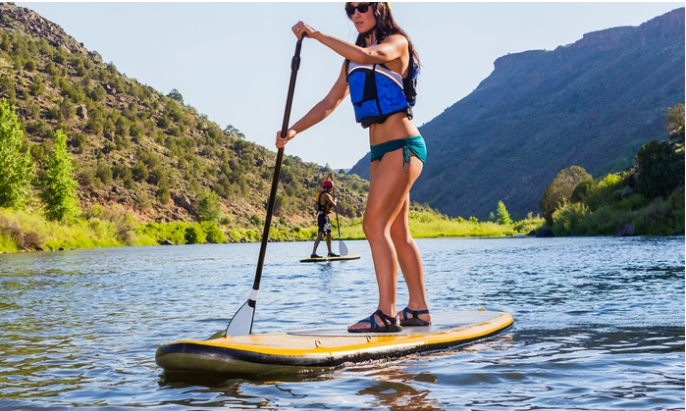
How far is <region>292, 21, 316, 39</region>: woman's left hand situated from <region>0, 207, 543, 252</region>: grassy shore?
106 feet

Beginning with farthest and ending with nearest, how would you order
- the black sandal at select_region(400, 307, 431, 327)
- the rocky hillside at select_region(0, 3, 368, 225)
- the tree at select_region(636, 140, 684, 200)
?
the rocky hillside at select_region(0, 3, 368, 225) < the tree at select_region(636, 140, 684, 200) < the black sandal at select_region(400, 307, 431, 327)

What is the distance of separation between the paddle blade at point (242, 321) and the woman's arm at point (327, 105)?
138cm

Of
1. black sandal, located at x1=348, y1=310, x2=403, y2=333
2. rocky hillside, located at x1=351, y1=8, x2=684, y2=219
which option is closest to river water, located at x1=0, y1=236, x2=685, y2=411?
black sandal, located at x1=348, y1=310, x2=403, y2=333

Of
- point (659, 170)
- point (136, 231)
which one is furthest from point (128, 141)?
point (659, 170)

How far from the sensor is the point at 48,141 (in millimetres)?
63812

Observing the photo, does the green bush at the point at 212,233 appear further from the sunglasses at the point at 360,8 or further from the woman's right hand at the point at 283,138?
the woman's right hand at the point at 283,138

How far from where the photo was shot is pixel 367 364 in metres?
5.88

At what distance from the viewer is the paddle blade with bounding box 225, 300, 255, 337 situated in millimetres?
6297

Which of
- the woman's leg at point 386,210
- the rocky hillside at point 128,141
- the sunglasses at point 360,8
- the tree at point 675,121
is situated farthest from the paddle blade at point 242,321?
the rocky hillside at point 128,141

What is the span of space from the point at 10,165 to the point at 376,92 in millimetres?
37028

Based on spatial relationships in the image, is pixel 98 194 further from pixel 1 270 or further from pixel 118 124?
pixel 1 270

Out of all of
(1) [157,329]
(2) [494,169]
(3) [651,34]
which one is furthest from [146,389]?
(3) [651,34]

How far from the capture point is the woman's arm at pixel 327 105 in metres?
6.71

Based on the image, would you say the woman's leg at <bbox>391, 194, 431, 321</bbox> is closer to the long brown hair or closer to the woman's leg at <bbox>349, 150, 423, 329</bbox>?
the woman's leg at <bbox>349, 150, 423, 329</bbox>
